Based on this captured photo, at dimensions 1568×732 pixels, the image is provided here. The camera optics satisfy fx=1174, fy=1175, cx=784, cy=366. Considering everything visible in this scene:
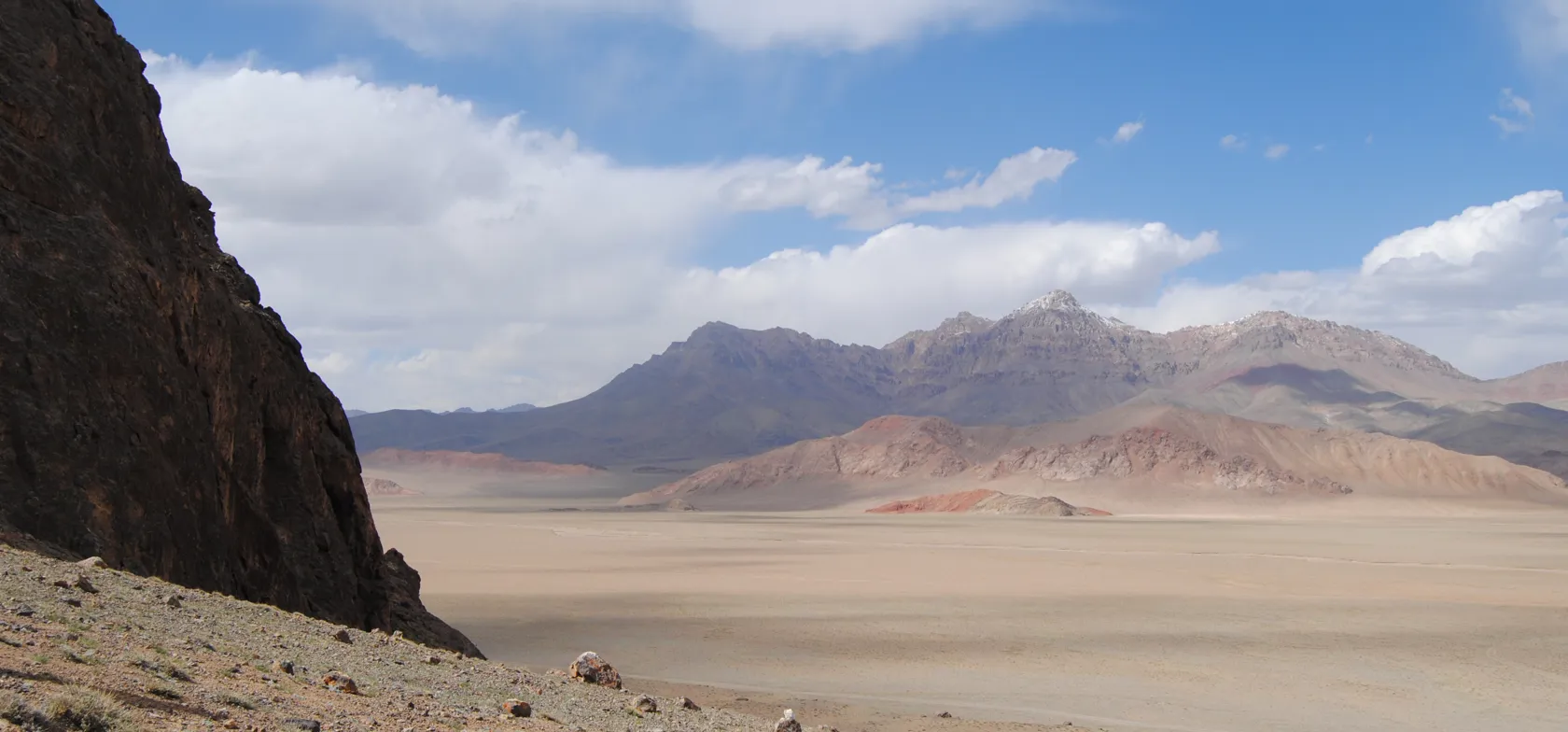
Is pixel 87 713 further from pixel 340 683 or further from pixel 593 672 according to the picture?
pixel 593 672

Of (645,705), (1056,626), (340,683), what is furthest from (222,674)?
(1056,626)

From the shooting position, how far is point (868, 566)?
39.4 metres

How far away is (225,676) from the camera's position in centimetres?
721

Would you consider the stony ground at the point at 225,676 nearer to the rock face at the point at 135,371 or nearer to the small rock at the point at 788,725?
the small rock at the point at 788,725

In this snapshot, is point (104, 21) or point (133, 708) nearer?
point (133, 708)

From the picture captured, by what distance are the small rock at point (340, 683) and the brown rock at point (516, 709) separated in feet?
3.72

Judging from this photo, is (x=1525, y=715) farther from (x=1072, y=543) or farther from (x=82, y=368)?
(x=1072, y=543)

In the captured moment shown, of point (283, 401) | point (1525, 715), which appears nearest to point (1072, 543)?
point (1525, 715)

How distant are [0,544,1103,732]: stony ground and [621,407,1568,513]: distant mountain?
87949 mm

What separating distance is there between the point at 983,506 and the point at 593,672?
77.1 metres

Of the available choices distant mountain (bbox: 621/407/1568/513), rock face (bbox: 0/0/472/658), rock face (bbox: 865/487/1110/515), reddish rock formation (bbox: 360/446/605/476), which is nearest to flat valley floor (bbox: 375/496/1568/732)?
rock face (bbox: 0/0/472/658)

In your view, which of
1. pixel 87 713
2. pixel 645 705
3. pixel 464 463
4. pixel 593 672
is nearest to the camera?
pixel 87 713

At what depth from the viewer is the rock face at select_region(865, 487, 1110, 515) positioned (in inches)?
3243

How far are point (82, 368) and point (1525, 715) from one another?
1817 centimetres
